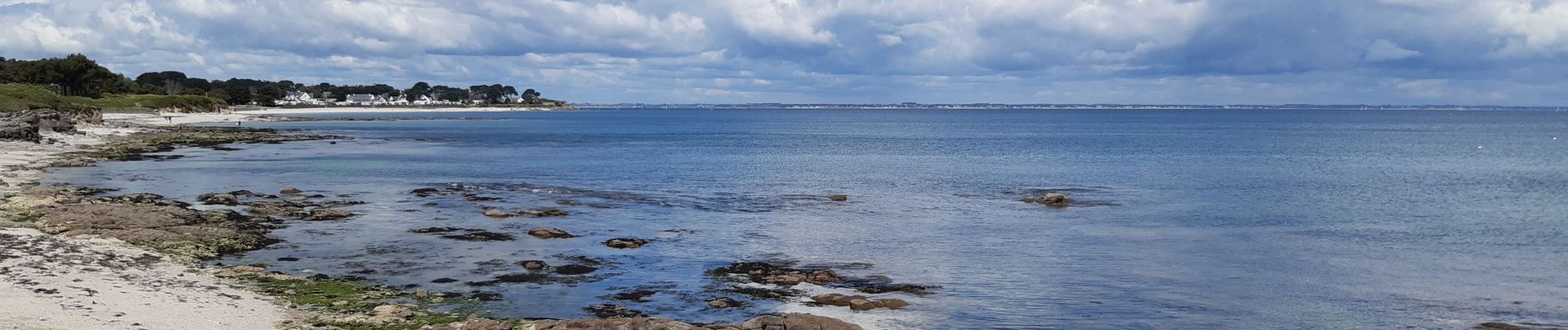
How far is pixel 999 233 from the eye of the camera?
117ft

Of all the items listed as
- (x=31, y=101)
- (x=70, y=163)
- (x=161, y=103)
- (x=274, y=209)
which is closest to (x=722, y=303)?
(x=274, y=209)

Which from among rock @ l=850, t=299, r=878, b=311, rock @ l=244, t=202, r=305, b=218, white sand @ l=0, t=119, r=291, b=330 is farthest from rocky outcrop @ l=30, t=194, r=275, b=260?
rock @ l=850, t=299, r=878, b=311

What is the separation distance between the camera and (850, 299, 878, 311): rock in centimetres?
2197

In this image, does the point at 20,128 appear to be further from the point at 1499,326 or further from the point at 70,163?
the point at 1499,326

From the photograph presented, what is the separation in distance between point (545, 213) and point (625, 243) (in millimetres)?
8858

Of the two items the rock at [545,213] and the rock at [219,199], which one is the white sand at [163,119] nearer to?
the rock at [219,199]

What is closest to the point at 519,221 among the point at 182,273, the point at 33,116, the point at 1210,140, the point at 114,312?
the point at 182,273

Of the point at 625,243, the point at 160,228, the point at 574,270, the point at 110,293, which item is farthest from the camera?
the point at 625,243

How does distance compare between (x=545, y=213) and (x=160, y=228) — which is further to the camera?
(x=545, y=213)

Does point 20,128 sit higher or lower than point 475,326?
higher

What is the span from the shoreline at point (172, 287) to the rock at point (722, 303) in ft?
7.66

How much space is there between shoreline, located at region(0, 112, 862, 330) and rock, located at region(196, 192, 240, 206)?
4.41 metres

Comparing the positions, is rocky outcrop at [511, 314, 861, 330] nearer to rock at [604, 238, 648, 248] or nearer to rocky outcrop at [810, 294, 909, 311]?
rocky outcrop at [810, 294, 909, 311]

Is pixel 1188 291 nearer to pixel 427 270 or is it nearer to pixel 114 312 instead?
pixel 427 270
